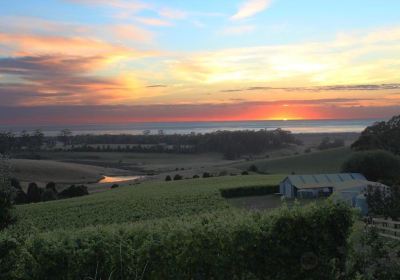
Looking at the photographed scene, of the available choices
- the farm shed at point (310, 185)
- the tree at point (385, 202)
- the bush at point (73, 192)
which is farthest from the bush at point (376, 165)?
the bush at point (73, 192)

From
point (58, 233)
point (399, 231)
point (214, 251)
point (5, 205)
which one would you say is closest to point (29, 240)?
point (58, 233)

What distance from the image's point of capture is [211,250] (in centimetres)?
813

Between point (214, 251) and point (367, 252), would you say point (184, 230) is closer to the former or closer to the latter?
point (214, 251)

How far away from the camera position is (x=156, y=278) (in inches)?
318

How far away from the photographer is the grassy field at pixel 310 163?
8638 cm

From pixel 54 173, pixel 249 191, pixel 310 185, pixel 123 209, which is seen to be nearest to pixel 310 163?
pixel 249 191

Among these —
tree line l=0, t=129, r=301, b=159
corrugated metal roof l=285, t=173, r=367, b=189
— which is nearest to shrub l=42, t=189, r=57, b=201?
corrugated metal roof l=285, t=173, r=367, b=189

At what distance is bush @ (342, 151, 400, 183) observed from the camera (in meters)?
54.9

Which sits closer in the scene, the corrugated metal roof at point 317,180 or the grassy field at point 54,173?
the corrugated metal roof at point 317,180

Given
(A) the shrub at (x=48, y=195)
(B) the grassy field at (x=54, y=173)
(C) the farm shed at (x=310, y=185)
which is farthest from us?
(B) the grassy field at (x=54, y=173)

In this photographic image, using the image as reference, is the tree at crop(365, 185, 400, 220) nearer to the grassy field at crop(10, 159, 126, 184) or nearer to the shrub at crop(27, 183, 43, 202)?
the shrub at crop(27, 183, 43, 202)

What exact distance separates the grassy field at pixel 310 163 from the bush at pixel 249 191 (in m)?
34.8

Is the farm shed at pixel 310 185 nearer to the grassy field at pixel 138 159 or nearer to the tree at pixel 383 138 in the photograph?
the tree at pixel 383 138

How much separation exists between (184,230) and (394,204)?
680 inches
